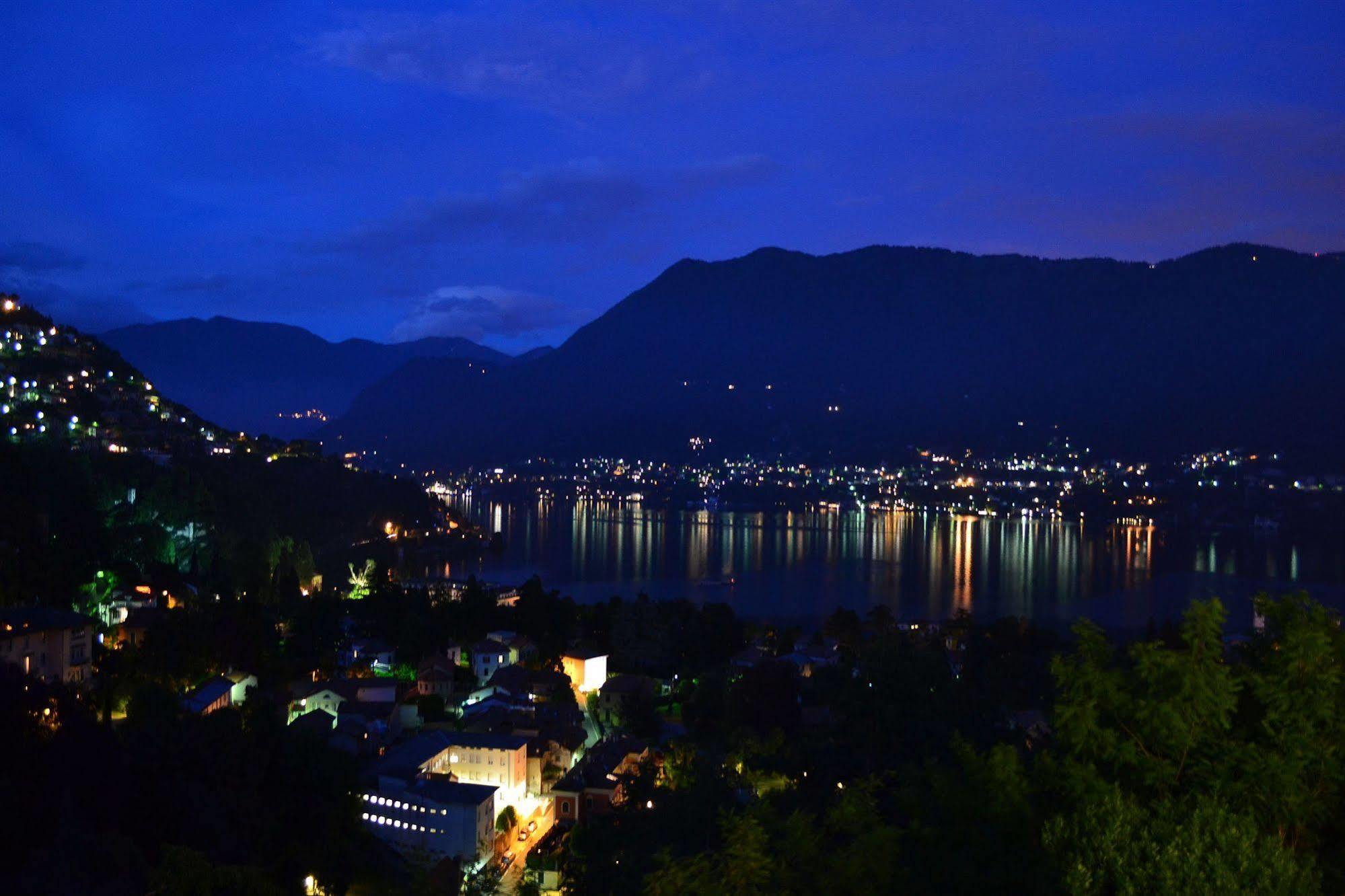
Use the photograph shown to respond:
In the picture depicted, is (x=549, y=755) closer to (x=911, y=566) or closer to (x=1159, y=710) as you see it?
(x=1159, y=710)

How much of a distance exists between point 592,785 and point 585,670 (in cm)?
332

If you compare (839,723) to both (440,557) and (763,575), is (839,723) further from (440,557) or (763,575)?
(440,557)

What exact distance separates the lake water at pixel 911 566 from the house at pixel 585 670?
5116mm

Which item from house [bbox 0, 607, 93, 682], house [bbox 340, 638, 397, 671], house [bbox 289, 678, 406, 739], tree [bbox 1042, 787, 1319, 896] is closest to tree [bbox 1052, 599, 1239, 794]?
tree [bbox 1042, 787, 1319, 896]

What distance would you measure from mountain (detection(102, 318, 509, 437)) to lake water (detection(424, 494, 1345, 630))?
42.8 m

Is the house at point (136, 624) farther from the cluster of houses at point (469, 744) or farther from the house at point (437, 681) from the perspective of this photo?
the house at point (437, 681)

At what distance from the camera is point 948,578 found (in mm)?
18531

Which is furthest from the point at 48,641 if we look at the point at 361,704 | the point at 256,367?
the point at 256,367

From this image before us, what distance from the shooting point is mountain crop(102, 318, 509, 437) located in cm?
6825

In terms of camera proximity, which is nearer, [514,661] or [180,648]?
[180,648]

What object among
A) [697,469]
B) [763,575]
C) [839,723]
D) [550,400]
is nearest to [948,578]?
[763,575]

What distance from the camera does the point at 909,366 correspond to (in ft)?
187

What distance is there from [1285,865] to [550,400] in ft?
189

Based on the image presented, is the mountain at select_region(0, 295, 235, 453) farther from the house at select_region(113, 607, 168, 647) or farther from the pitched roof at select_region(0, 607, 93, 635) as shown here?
the pitched roof at select_region(0, 607, 93, 635)
